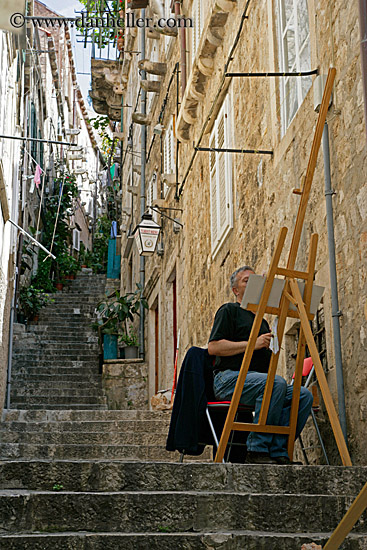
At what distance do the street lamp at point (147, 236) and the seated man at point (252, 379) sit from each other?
7068mm

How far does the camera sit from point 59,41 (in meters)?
29.0

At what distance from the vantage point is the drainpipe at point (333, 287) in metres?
4.82

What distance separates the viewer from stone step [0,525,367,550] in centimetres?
318

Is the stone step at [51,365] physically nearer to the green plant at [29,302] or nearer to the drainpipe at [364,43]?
the green plant at [29,302]

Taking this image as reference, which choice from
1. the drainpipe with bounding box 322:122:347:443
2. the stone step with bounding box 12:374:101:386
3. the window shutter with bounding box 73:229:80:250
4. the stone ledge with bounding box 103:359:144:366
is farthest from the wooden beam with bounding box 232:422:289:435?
the window shutter with bounding box 73:229:80:250

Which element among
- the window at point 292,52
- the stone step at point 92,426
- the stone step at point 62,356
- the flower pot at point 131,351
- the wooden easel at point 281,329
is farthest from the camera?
the flower pot at point 131,351

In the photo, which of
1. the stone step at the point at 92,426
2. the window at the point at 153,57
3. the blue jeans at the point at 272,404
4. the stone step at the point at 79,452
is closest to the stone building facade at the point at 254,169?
the blue jeans at the point at 272,404

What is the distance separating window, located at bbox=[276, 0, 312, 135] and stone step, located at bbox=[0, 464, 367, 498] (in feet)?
10.3

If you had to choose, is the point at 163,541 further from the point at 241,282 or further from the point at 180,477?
the point at 241,282

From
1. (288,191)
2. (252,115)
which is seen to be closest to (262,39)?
(252,115)

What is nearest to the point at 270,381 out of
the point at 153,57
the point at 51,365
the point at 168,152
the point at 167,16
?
the point at 168,152

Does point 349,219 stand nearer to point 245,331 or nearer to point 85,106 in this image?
point 245,331

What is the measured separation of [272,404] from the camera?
473 centimetres

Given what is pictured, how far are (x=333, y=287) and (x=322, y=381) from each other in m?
0.88
